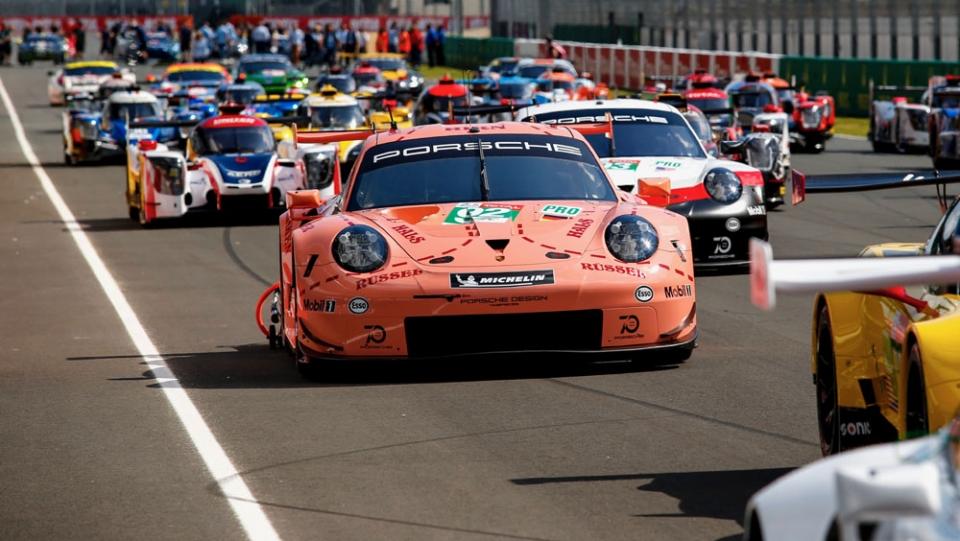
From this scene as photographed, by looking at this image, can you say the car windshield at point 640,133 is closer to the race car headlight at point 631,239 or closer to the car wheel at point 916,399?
the race car headlight at point 631,239

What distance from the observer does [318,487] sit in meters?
7.11

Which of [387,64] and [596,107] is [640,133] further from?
[387,64]

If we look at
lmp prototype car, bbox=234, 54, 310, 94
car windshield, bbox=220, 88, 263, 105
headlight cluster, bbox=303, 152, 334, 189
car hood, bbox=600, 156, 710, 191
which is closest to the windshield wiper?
car hood, bbox=600, 156, 710, 191

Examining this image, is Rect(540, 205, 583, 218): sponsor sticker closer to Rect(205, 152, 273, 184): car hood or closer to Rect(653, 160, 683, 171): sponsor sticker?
Rect(653, 160, 683, 171): sponsor sticker

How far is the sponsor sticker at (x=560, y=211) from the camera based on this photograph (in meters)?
10.1

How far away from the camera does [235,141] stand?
22422 mm

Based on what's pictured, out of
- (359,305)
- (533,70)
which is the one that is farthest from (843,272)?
(533,70)

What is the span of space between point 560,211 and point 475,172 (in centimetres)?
71

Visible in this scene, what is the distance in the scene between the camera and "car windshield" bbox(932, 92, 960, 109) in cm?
2900

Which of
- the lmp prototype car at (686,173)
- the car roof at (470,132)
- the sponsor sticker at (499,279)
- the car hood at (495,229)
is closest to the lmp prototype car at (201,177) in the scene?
the lmp prototype car at (686,173)

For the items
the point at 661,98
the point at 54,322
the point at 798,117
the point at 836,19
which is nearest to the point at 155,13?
the point at 836,19

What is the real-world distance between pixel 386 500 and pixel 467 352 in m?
2.62

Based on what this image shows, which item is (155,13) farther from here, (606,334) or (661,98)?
(606,334)

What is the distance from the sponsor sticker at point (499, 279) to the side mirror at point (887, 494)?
19.1ft
